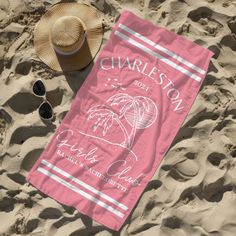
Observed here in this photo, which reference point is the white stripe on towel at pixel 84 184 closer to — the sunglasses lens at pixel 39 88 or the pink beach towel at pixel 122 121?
the pink beach towel at pixel 122 121

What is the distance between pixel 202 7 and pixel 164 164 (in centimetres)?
83

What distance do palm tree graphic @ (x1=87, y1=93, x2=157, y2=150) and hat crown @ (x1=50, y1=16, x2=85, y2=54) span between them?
33 cm

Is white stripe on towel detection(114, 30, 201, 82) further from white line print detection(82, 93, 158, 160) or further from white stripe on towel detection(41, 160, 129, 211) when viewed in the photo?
white stripe on towel detection(41, 160, 129, 211)

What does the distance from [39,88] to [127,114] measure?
464 millimetres

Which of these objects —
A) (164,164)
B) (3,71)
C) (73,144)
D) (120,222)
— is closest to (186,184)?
(164,164)

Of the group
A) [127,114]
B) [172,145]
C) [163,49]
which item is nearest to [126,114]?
[127,114]

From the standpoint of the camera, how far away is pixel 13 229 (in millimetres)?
2023

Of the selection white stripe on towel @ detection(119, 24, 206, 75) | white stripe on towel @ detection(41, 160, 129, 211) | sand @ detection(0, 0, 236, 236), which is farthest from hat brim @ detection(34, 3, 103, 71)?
white stripe on towel @ detection(41, 160, 129, 211)

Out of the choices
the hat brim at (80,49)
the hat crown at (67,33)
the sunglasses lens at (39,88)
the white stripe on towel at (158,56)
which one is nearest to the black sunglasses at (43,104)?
the sunglasses lens at (39,88)

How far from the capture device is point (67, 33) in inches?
78.5

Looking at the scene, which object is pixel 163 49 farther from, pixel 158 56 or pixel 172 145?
pixel 172 145

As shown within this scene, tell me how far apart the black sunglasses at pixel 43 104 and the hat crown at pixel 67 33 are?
223 millimetres

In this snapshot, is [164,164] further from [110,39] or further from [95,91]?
[110,39]

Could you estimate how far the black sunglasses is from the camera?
6.84 feet
